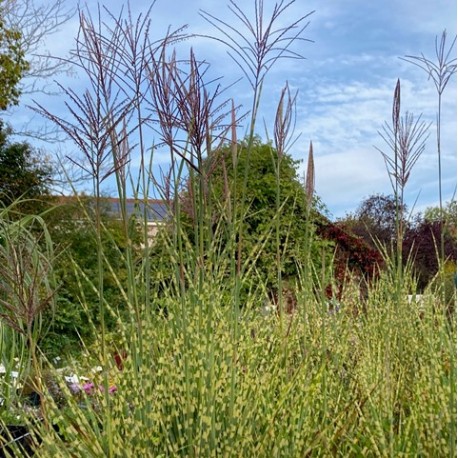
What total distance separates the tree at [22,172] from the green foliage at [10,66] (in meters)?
0.79

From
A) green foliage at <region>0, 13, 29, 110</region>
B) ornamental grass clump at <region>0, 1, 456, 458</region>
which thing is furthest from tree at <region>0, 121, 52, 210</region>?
ornamental grass clump at <region>0, 1, 456, 458</region>

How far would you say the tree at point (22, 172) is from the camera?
1270 cm

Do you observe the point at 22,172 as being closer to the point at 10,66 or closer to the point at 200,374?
the point at 10,66

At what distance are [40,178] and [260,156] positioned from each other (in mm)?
6206

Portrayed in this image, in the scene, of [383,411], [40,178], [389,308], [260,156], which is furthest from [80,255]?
[383,411]

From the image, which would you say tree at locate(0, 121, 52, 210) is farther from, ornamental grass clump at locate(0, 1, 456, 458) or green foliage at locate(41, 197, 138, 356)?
ornamental grass clump at locate(0, 1, 456, 458)

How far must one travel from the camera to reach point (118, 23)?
2203 millimetres

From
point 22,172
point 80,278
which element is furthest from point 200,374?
point 22,172

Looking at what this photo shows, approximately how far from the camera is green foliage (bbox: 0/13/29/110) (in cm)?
1385

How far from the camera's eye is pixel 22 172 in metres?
13.0

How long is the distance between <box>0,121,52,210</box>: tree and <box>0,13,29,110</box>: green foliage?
785 mm

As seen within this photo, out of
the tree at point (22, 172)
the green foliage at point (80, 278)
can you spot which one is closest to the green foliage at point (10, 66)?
the tree at point (22, 172)

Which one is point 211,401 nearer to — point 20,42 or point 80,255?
point 80,255

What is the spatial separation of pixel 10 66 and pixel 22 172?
2.23 metres
